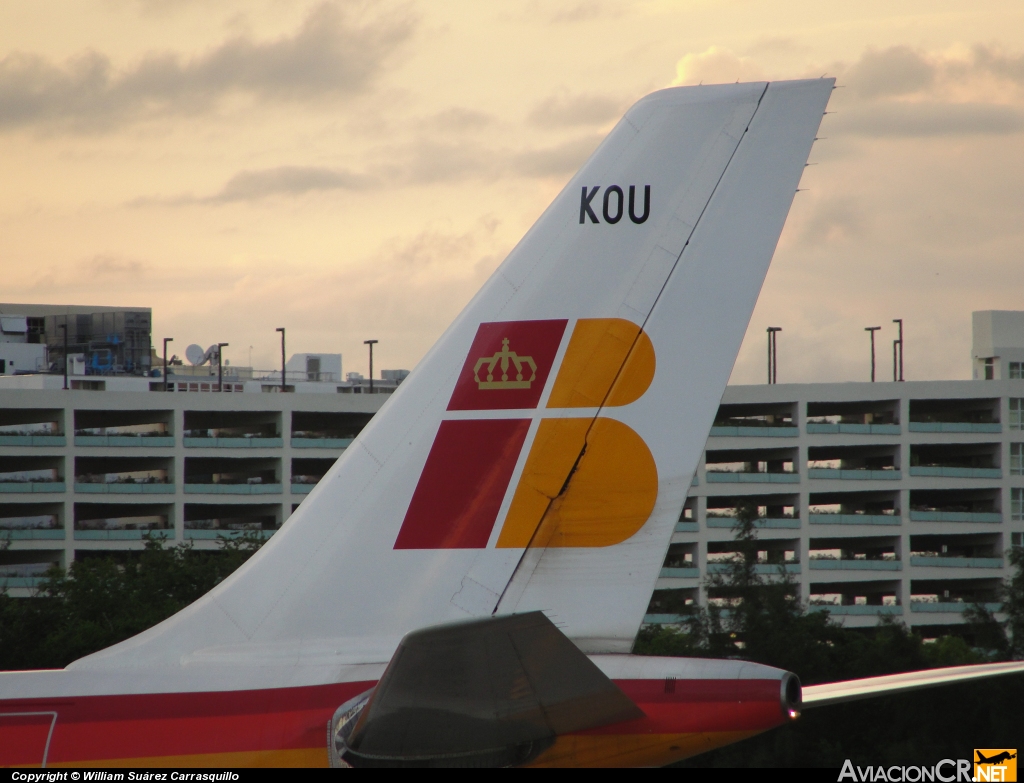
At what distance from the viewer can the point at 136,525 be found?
2414 inches

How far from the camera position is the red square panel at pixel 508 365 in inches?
301

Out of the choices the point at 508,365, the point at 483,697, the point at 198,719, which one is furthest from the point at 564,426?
the point at 198,719

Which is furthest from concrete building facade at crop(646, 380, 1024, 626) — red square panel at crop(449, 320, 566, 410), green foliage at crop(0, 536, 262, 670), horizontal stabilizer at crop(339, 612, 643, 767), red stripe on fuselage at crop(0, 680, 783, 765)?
horizontal stabilizer at crop(339, 612, 643, 767)

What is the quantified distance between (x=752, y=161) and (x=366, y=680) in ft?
14.8

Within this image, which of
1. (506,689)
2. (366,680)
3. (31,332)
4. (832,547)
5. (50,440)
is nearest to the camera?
(506,689)

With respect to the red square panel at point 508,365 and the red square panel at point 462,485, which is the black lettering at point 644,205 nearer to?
the red square panel at point 508,365

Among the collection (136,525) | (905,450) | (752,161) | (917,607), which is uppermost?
(752,161)

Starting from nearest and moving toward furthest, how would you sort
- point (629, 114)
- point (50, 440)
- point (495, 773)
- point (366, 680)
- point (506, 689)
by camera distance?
1. point (506, 689)
2. point (495, 773)
3. point (366, 680)
4. point (629, 114)
5. point (50, 440)

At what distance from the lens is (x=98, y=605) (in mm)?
33281

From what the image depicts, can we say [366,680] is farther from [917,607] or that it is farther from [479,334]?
[917,607]

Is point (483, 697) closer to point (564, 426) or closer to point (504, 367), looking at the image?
point (564, 426)

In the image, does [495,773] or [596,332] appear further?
[596,332]

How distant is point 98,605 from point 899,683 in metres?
30.9

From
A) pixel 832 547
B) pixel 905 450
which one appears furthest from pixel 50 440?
pixel 905 450
